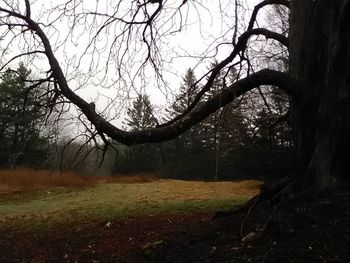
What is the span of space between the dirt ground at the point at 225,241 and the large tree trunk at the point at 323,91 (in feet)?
2.11

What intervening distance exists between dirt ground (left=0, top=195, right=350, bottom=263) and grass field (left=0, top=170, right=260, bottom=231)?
6.00 feet

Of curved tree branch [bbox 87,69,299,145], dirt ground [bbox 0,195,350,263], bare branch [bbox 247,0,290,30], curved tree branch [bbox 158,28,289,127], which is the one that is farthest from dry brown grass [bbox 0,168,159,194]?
curved tree branch [bbox 87,69,299,145]

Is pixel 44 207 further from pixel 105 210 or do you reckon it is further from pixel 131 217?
pixel 131 217

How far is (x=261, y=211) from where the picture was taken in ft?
22.3

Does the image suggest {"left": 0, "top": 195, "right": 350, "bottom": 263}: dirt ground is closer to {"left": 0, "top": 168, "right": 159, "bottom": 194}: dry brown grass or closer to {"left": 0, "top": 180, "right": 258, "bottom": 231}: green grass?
{"left": 0, "top": 180, "right": 258, "bottom": 231}: green grass

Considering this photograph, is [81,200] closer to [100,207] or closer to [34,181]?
[100,207]

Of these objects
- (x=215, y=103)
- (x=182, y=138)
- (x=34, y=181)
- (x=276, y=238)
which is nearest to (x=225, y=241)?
(x=276, y=238)

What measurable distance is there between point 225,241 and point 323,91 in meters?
2.50

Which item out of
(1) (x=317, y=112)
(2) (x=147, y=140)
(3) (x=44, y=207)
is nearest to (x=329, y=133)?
(1) (x=317, y=112)

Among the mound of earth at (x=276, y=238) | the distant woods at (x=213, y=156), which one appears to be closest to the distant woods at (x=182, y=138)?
the distant woods at (x=213, y=156)

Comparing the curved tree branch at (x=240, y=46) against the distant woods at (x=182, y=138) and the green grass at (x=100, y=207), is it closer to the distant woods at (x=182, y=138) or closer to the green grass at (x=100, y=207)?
the distant woods at (x=182, y=138)

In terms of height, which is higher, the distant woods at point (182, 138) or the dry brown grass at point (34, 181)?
the distant woods at point (182, 138)

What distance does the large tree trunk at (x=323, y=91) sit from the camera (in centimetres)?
645

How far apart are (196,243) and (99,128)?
2.21m
